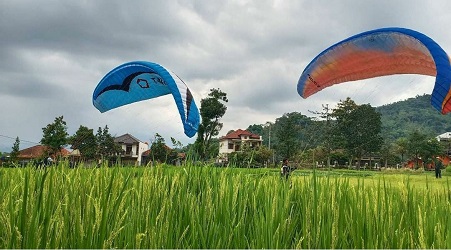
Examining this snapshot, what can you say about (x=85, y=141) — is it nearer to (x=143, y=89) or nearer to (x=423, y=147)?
(x=143, y=89)

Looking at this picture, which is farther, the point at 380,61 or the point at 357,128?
the point at 357,128

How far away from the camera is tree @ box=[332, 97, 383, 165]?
6362 centimetres

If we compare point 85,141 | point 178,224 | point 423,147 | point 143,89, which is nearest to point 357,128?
point 423,147

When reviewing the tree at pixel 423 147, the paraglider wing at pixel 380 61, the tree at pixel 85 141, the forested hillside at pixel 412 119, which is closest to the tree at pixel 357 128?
the tree at pixel 423 147

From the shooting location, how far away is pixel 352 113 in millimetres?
65875

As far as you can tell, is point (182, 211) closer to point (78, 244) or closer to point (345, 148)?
point (78, 244)

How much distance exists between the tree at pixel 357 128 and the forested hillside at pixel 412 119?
155ft

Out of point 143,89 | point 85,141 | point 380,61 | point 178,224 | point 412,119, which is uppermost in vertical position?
point 412,119

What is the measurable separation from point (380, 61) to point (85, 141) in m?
38.6

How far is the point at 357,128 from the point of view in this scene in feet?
214

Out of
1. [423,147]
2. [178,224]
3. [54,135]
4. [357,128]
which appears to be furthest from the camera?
[357,128]

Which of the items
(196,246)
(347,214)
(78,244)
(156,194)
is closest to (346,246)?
(347,214)

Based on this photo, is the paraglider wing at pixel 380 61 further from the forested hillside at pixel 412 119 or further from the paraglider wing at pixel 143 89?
the forested hillside at pixel 412 119

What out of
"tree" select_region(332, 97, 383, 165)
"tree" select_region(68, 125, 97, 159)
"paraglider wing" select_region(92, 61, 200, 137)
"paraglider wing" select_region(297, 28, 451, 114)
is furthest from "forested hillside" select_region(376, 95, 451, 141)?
"paraglider wing" select_region(92, 61, 200, 137)
